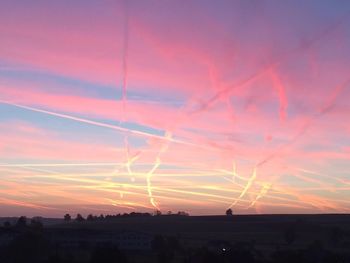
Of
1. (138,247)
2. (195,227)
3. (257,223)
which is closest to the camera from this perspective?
(138,247)

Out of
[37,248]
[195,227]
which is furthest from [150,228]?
[37,248]

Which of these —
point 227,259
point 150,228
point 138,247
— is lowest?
point 227,259

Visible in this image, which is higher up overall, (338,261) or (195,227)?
(195,227)

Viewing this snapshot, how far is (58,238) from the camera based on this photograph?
10525 cm

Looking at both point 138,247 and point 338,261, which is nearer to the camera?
point 338,261

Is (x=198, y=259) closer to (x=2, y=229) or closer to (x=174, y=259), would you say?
(x=174, y=259)

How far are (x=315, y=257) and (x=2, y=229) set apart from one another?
5423 centimetres

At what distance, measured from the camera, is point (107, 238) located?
351 feet

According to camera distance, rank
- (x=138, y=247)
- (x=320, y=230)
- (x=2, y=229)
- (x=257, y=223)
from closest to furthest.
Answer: (x=138, y=247)
(x=2, y=229)
(x=320, y=230)
(x=257, y=223)

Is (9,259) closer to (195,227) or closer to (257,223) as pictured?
(195,227)

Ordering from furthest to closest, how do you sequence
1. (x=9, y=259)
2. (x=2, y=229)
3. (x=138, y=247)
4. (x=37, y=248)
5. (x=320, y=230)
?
(x=320, y=230)
(x=2, y=229)
(x=138, y=247)
(x=37, y=248)
(x=9, y=259)

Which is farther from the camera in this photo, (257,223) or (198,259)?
(257,223)

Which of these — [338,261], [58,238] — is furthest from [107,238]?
[338,261]

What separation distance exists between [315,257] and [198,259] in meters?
18.3
